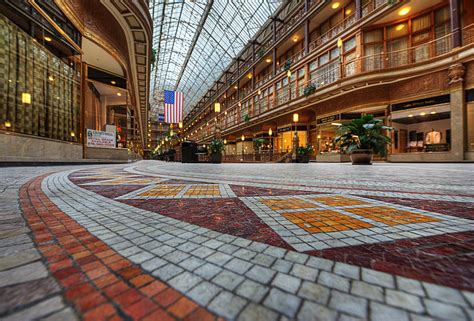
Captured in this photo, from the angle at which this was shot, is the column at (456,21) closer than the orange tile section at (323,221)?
No

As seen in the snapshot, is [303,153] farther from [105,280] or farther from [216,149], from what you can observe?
[105,280]

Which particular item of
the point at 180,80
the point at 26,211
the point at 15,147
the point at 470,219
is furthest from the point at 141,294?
the point at 180,80

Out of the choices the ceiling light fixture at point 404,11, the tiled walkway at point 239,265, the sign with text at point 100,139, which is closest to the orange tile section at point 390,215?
the tiled walkway at point 239,265

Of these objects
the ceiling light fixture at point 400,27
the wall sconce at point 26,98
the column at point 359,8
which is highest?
the column at point 359,8

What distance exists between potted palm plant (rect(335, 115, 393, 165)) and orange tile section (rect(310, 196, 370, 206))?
26.9 feet

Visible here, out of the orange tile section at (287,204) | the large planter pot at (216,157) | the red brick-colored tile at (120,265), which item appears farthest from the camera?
the large planter pot at (216,157)

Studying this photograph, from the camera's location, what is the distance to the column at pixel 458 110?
11.1 m

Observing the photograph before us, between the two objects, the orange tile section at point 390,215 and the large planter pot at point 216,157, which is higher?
the large planter pot at point 216,157

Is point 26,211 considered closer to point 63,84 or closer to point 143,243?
Answer: point 143,243

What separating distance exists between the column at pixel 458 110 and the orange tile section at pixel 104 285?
16.4m

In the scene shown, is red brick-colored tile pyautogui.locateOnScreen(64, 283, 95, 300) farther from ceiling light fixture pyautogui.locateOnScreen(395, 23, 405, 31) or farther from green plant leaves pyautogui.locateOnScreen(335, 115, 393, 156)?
ceiling light fixture pyautogui.locateOnScreen(395, 23, 405, 31)

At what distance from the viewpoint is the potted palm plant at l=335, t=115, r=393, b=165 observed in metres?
9.01

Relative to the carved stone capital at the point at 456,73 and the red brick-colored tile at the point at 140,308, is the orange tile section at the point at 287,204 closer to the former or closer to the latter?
the red brick-colored tile at the point at 140,308

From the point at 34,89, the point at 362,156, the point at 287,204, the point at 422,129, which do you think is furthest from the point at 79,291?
the point at 422,129
